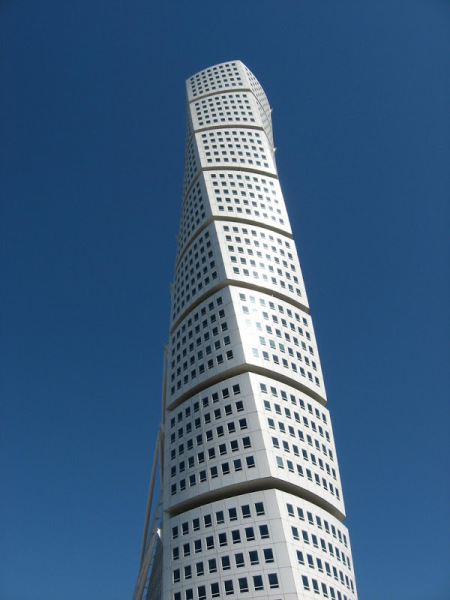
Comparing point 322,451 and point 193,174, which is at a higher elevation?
point 193,174

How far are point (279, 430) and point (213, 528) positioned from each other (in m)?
9.39

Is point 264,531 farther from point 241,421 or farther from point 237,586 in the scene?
point 241,421

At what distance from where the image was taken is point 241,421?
43.9 m

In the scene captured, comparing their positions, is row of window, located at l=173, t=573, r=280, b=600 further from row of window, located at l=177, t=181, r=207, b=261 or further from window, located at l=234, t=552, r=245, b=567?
row of window, located at l=177, t=181, r=207, b=261

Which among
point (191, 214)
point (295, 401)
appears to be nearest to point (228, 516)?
point (295, 401)

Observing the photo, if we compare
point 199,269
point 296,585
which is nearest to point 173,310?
point 199,269

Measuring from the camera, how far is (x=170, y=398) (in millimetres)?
53188

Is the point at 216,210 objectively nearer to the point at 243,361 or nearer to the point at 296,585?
the point at 243,361

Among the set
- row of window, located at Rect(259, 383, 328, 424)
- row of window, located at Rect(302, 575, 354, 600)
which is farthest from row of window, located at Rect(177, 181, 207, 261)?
row of window, located at Rect(302, 575, 354, 600)

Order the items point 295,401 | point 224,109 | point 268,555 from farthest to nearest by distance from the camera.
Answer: point 224,109
point 295,401
point 268,555

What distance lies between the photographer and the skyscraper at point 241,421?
37875mm

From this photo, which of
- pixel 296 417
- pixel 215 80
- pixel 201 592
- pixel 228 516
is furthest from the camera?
pixel 215 80

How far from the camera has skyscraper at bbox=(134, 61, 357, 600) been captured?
37875 mm

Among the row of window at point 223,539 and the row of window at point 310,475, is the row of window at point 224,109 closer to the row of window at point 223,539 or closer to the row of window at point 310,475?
the row of window at point 310,475
